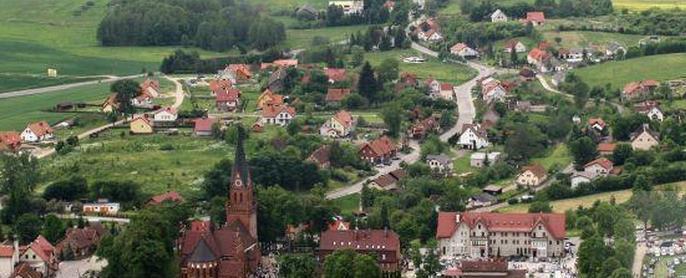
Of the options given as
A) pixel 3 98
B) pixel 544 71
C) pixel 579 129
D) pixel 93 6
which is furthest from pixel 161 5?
pixel 579 129

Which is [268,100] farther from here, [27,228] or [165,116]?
[27,228]

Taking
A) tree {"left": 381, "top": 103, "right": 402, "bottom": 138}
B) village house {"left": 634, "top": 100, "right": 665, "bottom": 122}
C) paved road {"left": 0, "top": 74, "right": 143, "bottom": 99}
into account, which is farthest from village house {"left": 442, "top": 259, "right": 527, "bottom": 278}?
paved road {"left": 0, "top": 74, "right": 143, "bottom": 99}

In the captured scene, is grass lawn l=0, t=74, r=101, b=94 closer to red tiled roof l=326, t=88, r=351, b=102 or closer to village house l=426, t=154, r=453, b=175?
red tiled roof l=326, t=88, r=351, b=102

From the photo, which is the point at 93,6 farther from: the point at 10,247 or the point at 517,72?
the point at 10,247

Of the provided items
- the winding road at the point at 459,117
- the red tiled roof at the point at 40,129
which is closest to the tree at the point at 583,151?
the winding road at the point at 459,117

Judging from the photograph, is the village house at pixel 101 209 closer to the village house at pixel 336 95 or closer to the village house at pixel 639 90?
the village house at pixel 336 95
